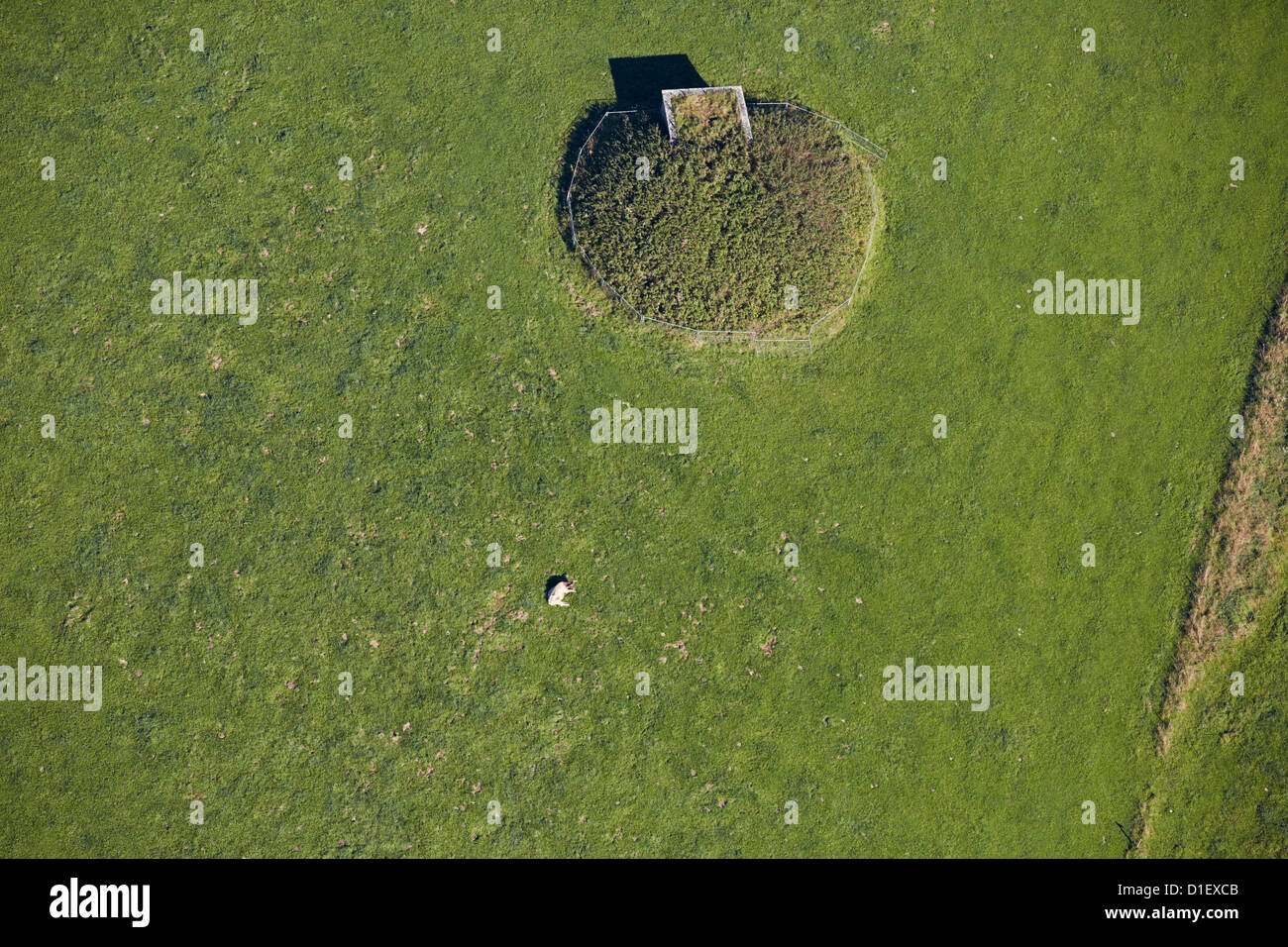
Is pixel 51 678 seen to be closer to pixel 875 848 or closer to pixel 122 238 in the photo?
pixel 122 238

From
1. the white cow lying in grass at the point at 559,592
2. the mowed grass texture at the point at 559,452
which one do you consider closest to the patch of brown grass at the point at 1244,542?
the mowed grass texture at the point at 559,452

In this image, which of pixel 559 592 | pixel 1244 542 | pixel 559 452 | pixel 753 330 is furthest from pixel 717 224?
pixel 1244 542

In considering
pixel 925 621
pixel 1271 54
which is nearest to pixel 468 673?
pixel 925 621

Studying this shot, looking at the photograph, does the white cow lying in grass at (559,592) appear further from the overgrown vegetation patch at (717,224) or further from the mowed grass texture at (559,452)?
the overgrown vegetation patch at (717,224)

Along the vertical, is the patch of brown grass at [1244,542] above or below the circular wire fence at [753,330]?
below

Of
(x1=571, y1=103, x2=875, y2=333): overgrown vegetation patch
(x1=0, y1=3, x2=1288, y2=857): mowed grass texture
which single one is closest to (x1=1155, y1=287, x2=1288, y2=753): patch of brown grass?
(x1=0, y1=3, x2=1288, y2=857): mowed grass texture
